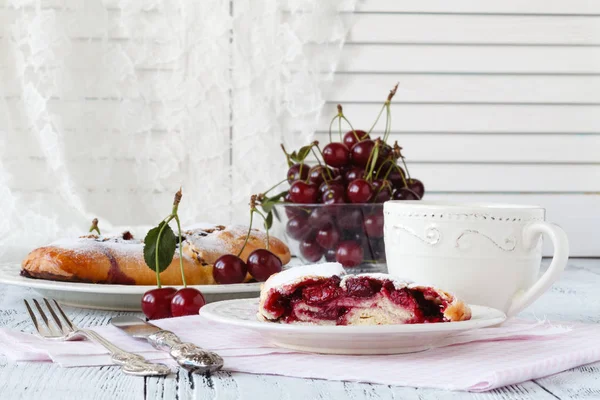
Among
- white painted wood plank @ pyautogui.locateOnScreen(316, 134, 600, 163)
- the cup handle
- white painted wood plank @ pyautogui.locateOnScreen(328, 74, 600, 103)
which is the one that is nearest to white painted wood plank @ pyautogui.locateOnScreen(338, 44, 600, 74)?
white painted wood plank @ pyautogui.locateOnScreen(328, 74, 600, 103)

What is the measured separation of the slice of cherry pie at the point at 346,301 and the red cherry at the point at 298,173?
0.65 m

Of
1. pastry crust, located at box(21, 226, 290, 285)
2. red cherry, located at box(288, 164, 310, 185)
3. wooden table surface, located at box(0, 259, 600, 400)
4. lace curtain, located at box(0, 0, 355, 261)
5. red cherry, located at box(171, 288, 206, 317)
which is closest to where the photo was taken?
wooden table surface, located at box(0, 259, 600, 400)

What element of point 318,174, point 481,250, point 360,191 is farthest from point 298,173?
point 481,250

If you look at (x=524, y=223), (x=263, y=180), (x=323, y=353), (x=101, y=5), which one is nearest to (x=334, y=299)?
(x=323, y=353)

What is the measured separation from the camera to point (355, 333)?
2.23ft

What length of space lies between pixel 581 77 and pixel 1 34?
157 centimetres

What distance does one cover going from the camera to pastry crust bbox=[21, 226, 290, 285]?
1.04m

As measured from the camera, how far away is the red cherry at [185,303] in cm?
94

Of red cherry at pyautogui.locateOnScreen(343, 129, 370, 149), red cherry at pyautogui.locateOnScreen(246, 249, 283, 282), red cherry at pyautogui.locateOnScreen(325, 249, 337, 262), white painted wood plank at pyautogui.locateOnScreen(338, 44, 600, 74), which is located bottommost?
red cherry at pyautogui.locateOnScreen(325, 249, 337, 262)

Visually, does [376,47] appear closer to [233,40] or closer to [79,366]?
[233,40]

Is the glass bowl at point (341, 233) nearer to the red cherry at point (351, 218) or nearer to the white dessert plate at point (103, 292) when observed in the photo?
the red cherry at point (351, 218)

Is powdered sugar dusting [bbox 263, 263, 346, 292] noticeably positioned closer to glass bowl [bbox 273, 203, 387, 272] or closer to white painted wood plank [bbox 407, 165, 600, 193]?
glass bowl [bbox 273, 203, 387, 272]

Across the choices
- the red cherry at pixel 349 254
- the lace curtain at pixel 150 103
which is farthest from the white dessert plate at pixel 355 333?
the lace curtain at pixel 150 103

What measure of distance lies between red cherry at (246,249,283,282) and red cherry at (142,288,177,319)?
0.50 ft
